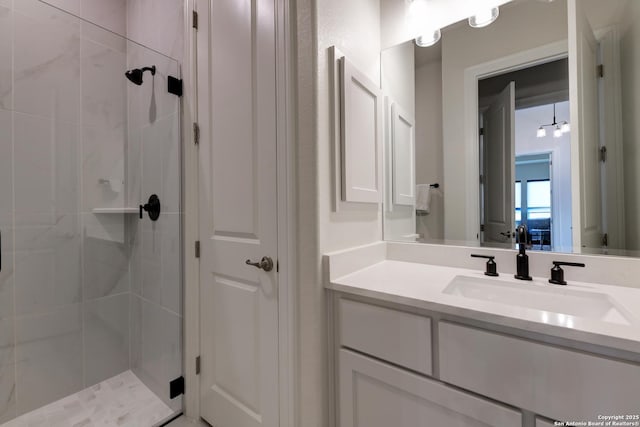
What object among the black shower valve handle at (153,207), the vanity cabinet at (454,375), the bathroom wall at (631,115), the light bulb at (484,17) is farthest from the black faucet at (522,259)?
the black shower valve handle at (153,207)

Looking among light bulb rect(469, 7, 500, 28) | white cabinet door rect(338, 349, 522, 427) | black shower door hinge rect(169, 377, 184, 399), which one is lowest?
black shower door hinge rect(169, 377, 184, 399)

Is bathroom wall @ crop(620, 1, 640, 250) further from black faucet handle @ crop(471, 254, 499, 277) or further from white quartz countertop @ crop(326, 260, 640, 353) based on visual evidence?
black faucet handle @ crop(471, 254, 499, 277)

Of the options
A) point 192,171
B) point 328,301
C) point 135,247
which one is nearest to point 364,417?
point 328,301

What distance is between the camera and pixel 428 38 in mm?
1388

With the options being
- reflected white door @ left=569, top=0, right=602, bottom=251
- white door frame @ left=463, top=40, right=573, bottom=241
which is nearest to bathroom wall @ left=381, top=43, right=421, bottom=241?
white door frame @ left=463, top=40, right=573, bottom=241

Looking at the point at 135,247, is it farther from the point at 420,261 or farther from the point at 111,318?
the point at 420,261

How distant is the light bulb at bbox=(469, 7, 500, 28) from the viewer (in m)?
1.21

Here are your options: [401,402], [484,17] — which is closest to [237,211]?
[401,402]

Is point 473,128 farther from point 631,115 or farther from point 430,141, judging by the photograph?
point 631,115

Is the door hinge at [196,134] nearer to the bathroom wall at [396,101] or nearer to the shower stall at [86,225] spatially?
the shower stall at [86,225]

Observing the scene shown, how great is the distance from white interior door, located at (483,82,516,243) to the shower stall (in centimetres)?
158

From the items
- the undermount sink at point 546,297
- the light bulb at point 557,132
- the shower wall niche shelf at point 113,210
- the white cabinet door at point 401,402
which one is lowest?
the white cabinet door at point 401,402

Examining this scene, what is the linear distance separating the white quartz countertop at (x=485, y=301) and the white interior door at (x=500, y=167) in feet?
0.80

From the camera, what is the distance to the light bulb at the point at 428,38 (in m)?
1.37
